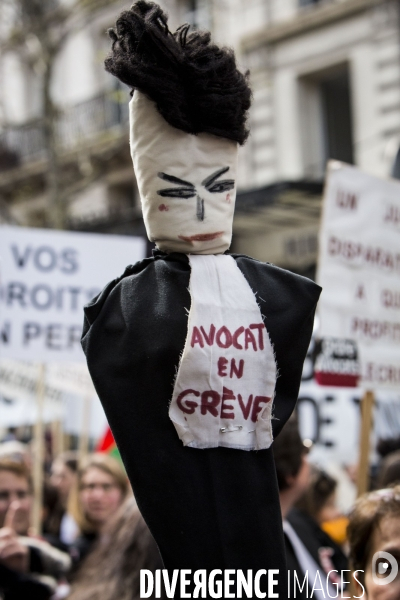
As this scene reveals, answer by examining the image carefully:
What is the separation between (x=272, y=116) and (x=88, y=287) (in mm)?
9186

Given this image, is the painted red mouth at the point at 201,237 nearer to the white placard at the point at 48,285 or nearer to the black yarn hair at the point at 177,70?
the black yarn hair at the point at 177,70

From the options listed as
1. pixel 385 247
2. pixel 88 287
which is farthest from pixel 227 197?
pixel 88 287

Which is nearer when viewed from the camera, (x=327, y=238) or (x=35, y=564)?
(x=35, y=564)

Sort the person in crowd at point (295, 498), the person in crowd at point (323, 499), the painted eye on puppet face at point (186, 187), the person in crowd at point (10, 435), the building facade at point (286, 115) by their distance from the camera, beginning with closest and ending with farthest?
the painted eye on puppet face at point (186, 187), the person in crowd at point (295, 498), the person in crowd at point (323, 499), the person in crowd at point (10, 435), the building facade at point (286, 115)

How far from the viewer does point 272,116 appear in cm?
1304

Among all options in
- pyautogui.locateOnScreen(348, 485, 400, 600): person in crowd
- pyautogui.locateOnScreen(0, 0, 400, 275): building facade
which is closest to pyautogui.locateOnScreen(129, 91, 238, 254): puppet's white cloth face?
pyautogui.locateOnScreen(348, 485, 400, 600): person in crowd

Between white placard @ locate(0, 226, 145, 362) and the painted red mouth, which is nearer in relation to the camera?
the painted red mouth

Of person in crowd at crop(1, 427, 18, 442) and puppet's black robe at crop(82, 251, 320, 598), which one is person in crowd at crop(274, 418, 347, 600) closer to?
puppet's black robe at crop(82, 251, 320, 598)

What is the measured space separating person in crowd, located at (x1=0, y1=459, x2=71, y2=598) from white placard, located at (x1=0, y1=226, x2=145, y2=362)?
0.66m

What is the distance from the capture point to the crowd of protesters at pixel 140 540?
2.12 m

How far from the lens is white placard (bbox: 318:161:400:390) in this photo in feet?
12.3

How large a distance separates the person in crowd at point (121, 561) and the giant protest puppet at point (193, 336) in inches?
32.8

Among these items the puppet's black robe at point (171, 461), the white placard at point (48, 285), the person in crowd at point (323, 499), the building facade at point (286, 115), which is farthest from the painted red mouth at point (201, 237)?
the building facade at point (286, 115)

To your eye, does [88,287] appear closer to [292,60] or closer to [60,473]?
[60,473]
